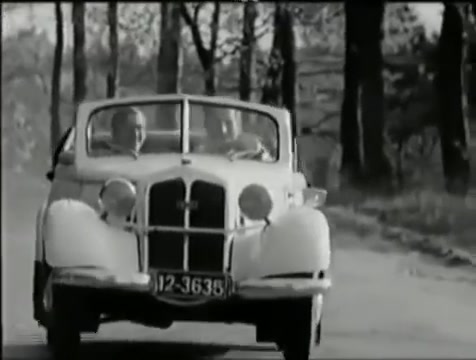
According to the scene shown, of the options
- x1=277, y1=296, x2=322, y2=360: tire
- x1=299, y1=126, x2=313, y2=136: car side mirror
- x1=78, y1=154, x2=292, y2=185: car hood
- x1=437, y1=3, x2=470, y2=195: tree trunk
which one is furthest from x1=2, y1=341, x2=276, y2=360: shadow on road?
x1=437, y1=3, x2=470, y2=195: tree trunk

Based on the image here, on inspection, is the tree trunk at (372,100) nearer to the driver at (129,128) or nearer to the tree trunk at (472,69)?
the tree trunk at (472,69)

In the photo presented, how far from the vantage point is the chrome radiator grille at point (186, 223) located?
2.25 m

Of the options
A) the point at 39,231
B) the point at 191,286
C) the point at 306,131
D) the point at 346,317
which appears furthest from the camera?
the point at 306,131

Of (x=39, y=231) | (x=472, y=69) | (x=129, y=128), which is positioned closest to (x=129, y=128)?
(x=129, y=128)

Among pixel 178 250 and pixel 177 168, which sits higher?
pixel 177 168

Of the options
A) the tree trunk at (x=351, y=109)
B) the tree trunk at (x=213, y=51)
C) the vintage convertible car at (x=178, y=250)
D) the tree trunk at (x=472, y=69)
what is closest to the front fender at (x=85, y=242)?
the vintage convertible car at (x=178, y=250)

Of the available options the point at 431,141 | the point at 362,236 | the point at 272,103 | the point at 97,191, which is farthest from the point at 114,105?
the point at 431,141

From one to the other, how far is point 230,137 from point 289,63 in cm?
67

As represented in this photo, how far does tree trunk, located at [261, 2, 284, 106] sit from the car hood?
495 millimetres

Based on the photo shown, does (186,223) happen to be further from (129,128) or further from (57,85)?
(57,85)

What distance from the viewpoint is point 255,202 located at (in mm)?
2322

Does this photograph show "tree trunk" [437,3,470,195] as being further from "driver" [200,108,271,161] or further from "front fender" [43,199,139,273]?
"front fender" [43,199,139,273]

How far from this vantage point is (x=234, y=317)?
91.6 inches

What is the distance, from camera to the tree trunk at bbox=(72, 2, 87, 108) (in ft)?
9.44
